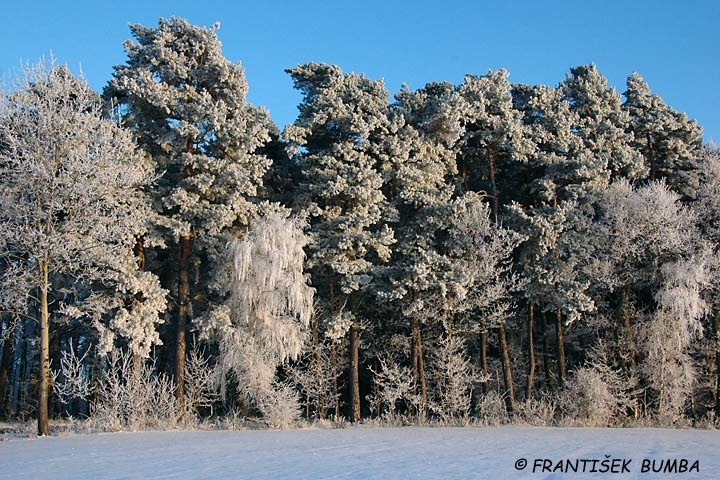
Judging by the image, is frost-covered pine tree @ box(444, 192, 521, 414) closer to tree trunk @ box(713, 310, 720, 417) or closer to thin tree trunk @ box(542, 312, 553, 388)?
thin tree trunk @ box(542, 312, 553, 388)

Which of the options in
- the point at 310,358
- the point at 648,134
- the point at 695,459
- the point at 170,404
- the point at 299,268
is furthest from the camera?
the point at 648,134

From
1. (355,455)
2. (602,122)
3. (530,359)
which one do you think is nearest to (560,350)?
(530,359)

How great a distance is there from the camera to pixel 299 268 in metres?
24.8

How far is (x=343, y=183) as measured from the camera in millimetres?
27297

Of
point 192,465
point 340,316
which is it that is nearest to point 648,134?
point 340,316

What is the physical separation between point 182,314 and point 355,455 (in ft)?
44.3

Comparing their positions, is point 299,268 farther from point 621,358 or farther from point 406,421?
point 621,358

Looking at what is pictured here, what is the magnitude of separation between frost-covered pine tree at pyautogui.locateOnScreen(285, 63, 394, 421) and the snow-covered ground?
26.6ft

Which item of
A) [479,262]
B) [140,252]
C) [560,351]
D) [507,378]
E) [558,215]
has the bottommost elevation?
[507,378]

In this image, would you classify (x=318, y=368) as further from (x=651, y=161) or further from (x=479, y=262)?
(x=651, y=161)

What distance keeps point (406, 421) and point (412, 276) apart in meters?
5.68

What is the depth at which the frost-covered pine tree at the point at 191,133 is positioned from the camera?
25281 mm

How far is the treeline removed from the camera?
23.6m

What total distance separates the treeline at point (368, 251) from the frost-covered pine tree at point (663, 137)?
8.6 inches
